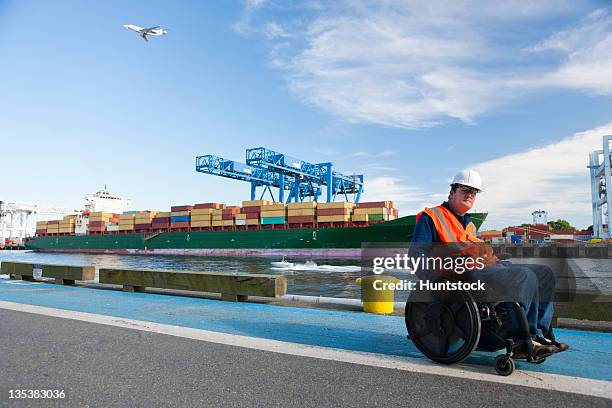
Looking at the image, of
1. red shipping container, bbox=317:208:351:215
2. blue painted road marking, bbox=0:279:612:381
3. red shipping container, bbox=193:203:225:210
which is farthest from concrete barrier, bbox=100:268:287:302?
red shipping container, bbox=193:203:225:210

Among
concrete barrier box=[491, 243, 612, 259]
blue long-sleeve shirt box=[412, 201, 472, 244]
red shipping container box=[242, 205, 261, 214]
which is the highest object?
red shipping container box=[242, 205, 261, 214]

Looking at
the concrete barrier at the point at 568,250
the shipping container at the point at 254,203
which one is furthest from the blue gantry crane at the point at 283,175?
the concrete barrier at the point at 568,250

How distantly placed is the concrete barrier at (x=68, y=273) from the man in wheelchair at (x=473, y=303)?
959 centimetres

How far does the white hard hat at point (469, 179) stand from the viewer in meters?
3.85

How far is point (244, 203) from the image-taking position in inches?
2010

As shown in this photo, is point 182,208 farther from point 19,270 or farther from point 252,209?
point 19,270

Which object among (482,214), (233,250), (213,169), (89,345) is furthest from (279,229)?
(89,345)

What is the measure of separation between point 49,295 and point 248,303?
478cm

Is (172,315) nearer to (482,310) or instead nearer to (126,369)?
(126,369)

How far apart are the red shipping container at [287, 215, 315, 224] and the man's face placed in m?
41.8

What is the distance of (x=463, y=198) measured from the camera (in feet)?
12.9

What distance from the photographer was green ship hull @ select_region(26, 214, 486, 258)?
135 feet

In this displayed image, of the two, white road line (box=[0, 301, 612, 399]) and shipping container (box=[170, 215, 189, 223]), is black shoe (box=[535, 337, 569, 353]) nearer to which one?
white road line (box=[0, 301, 612, 399])

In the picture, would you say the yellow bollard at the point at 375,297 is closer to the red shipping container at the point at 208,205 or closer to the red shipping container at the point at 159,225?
the red shipping container at the point at 208,205
